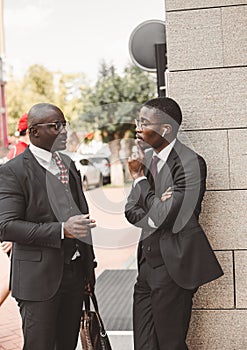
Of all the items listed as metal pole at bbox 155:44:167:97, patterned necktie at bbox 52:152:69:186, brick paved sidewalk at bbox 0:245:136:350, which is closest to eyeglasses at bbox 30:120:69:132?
patterned necktie at bbox 52:152:69:186

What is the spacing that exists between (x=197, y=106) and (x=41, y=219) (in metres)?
1.45

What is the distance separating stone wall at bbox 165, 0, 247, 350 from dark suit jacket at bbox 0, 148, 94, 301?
49.9 inches

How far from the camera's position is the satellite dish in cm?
543

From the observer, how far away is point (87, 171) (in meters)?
4.33

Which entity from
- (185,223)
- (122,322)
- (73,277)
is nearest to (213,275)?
(185,223)

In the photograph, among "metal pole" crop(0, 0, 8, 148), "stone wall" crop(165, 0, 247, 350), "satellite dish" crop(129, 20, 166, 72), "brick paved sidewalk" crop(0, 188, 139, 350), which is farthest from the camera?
"metal pole" crop(0, 0, 8, 148)

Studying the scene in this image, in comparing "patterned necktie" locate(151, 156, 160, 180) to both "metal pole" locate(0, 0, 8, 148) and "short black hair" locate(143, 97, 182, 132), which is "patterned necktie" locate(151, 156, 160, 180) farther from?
"metal pole" locate(0, 0, 8, 148)

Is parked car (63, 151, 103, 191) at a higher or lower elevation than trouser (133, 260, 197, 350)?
higher

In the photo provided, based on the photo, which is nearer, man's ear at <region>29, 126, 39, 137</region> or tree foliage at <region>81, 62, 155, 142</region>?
man's ear at <region>29, 126, 39, 137</region>

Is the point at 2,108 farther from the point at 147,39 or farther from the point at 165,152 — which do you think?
the point at 165,152

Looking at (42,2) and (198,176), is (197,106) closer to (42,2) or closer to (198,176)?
(198,176)

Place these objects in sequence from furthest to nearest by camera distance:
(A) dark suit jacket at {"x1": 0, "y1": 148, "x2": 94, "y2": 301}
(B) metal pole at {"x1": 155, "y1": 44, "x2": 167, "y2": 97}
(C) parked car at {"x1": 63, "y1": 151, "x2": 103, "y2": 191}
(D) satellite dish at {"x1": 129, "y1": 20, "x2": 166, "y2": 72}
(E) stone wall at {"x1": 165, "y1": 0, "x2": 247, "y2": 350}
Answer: (D) satellite dish at {"x1": 129, "y1": 20, "x2": 166, "y2": 72}
(B) metal pole at {"x1": 155, "y1": 44, "x2": 167, "y2": 97}
(E) stone wall at {"x1": 165, "y1": 0, "x2": 247, "y2": 350}
(C) parked car at {"x1": 63, "y1": 151, "x2": 103, "y2": 191}
(A) dark suit jacket at {"x1": 0, "y1": 148, "x2": 94, "y2": 301}

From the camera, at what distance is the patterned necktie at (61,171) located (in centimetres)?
362

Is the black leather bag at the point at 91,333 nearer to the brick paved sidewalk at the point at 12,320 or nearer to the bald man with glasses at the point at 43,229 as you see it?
the bald man with glasses at the point at 43,229
